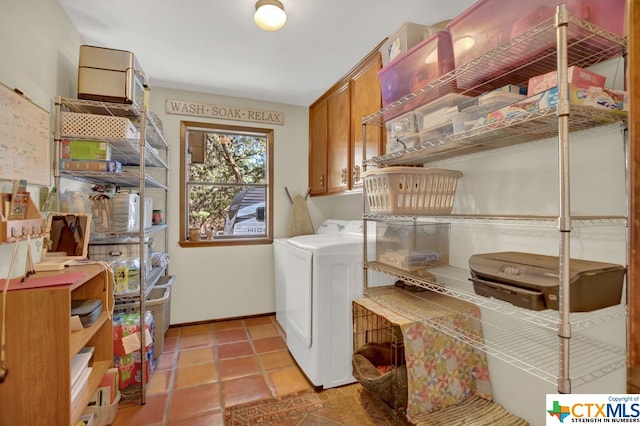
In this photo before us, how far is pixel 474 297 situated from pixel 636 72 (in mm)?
872

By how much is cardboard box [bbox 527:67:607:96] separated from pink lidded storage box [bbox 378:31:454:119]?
484 mm

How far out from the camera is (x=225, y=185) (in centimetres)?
327

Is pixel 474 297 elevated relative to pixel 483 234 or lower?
lower

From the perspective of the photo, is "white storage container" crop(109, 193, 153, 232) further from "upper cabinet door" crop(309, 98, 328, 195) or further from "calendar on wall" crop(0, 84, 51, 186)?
"upper cabinet door" crop(309, 98, 328, 195)

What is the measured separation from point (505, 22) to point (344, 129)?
1564mm

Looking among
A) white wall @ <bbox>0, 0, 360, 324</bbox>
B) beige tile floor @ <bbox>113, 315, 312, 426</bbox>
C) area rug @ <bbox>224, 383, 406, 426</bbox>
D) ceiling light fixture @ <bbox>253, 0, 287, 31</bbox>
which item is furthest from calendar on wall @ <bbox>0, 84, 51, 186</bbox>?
area rug @ <bbox>224, 383, 406, 426</bbox>

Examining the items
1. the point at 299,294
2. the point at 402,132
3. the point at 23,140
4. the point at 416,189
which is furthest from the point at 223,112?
the point at 416,189

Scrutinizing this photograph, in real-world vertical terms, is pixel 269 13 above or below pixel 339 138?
above

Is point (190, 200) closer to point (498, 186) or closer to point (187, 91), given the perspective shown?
point (187, 91)

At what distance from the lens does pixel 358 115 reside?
2.38m

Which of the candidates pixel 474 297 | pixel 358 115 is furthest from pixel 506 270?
pixel 358 115

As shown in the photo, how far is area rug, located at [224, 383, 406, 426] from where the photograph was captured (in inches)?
66.5

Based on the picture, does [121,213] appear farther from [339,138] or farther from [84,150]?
[339,138]

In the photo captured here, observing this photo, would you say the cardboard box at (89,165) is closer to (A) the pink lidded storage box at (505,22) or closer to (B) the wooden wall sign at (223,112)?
(B) the wooden wall sign at (223,112)
